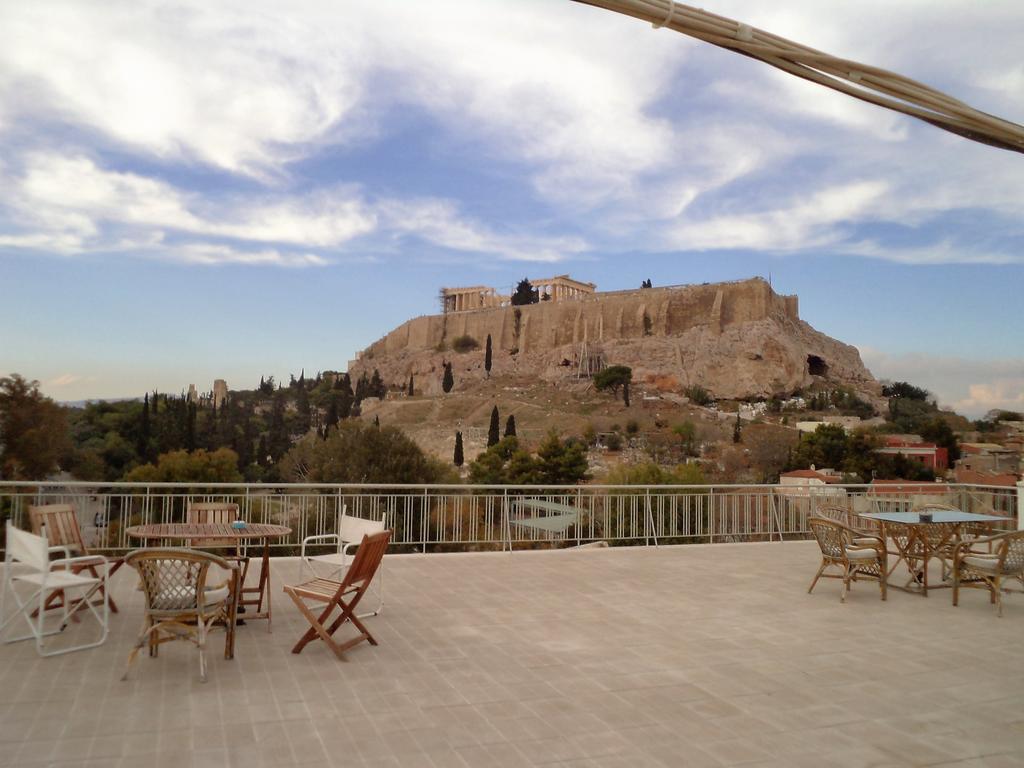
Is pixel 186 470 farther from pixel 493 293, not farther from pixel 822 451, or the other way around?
pixel 493 293

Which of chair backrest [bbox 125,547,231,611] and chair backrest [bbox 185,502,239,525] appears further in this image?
chair backrest [bbox 185,502,239,525]

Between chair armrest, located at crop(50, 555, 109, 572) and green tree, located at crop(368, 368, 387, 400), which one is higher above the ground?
green tree, located at crop(368, 368, 387, 400)

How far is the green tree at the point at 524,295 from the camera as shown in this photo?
10000cm

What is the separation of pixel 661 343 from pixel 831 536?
77168 millimetres

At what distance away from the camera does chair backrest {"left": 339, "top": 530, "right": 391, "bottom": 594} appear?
15.4ft

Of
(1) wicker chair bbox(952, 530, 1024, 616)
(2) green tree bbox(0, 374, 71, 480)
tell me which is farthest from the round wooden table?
(2) green tree bbox(0, 374, 71, 480)

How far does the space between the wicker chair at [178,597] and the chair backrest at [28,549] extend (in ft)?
1.91

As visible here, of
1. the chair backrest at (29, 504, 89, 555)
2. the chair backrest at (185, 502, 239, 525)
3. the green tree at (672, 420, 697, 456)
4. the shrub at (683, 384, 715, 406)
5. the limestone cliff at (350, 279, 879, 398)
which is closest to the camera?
the chair backrest at (29, 504, 89, 555)

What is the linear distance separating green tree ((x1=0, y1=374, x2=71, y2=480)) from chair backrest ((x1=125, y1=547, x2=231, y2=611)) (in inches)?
1123

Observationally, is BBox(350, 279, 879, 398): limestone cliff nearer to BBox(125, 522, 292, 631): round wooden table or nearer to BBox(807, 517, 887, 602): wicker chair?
BBox(807, 517, 887, 602): wicker chair

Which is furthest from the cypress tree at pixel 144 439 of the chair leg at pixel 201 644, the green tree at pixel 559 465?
the chair leg at pixel 201 644

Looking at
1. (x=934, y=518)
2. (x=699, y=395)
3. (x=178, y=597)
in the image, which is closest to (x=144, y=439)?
(x=178, y=597)

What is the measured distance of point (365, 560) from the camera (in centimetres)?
481

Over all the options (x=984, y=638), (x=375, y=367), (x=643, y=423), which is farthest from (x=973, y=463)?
(x=375, y=367)
